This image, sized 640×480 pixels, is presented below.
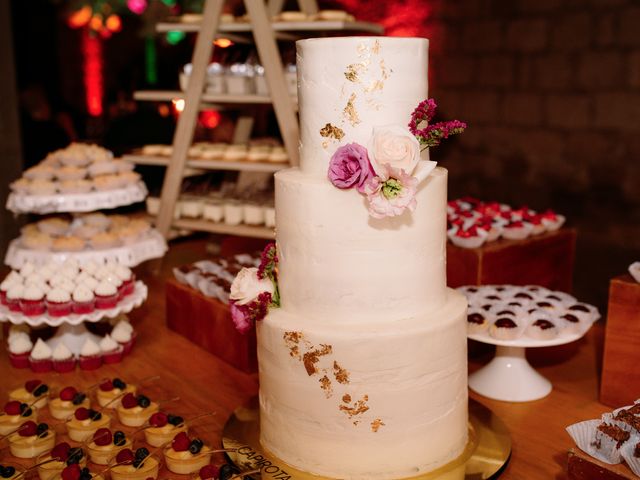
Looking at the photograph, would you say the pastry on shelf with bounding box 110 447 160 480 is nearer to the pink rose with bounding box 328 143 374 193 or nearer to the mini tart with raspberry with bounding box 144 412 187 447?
the mini tart with raspberry with bounding box 144 412 187 447

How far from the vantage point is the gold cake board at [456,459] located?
2.15 m

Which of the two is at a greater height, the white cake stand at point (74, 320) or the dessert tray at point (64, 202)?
the dessert tray at point (64, 202)

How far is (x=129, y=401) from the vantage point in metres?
2.62

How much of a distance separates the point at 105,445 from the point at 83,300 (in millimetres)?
852

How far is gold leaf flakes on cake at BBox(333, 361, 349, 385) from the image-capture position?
2.07m

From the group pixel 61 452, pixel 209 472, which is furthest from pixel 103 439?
pixel 209 472

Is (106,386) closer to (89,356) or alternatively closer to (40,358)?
(89,356)

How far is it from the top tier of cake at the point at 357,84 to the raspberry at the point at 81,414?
123 centimetres

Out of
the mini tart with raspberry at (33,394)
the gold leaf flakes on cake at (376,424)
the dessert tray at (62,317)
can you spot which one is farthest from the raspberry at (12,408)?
the gold leaf flakes on cake at (376,424)

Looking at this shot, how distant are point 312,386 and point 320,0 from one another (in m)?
4.99

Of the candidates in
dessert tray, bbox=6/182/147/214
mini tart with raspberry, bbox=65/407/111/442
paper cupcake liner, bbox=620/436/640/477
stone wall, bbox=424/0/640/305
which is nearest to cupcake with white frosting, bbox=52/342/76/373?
mini tart with raspberry, bbox=65/407/111/442

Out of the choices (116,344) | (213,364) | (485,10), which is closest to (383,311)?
(213,364)

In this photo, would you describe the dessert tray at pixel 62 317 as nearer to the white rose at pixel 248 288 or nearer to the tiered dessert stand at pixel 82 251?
the tiered dessert stand at pixel 82 251

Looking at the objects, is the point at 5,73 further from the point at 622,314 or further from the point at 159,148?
the point at 622,314
